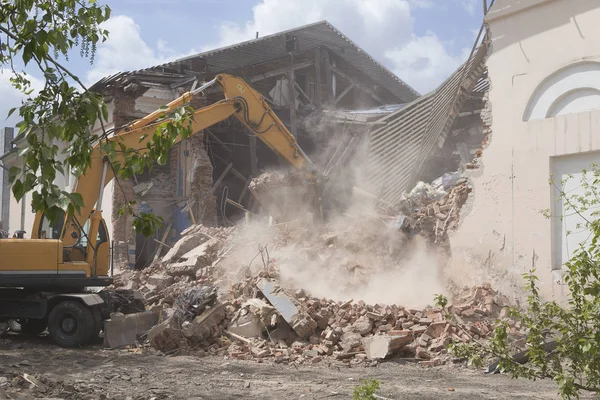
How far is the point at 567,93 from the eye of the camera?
10.1m

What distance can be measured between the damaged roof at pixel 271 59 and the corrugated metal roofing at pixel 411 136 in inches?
243

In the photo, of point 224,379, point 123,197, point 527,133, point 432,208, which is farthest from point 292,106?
point 224,379

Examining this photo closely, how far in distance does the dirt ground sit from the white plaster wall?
9.90 ft

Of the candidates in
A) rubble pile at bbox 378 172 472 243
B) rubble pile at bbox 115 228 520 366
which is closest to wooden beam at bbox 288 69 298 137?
rubble pile at bbox 378 172 472 243

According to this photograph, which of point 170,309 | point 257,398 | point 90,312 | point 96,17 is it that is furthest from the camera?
point 170,309

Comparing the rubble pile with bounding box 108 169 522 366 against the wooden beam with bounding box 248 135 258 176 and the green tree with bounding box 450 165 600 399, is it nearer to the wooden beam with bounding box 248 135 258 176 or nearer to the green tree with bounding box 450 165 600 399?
the green tree with bounding box 450 165 600 399

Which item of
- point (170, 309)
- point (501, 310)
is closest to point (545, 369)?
point (501, 310)

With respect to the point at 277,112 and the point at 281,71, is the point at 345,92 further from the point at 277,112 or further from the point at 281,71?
the point at 277,112

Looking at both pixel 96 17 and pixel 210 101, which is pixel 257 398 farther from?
pixel 210 101

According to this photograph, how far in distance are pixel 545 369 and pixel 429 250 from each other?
329 inches

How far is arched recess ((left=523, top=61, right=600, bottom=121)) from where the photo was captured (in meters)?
9.83

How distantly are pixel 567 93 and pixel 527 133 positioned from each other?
0.86 metres

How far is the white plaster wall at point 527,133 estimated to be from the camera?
9914mm

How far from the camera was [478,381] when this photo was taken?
7.57 metres
